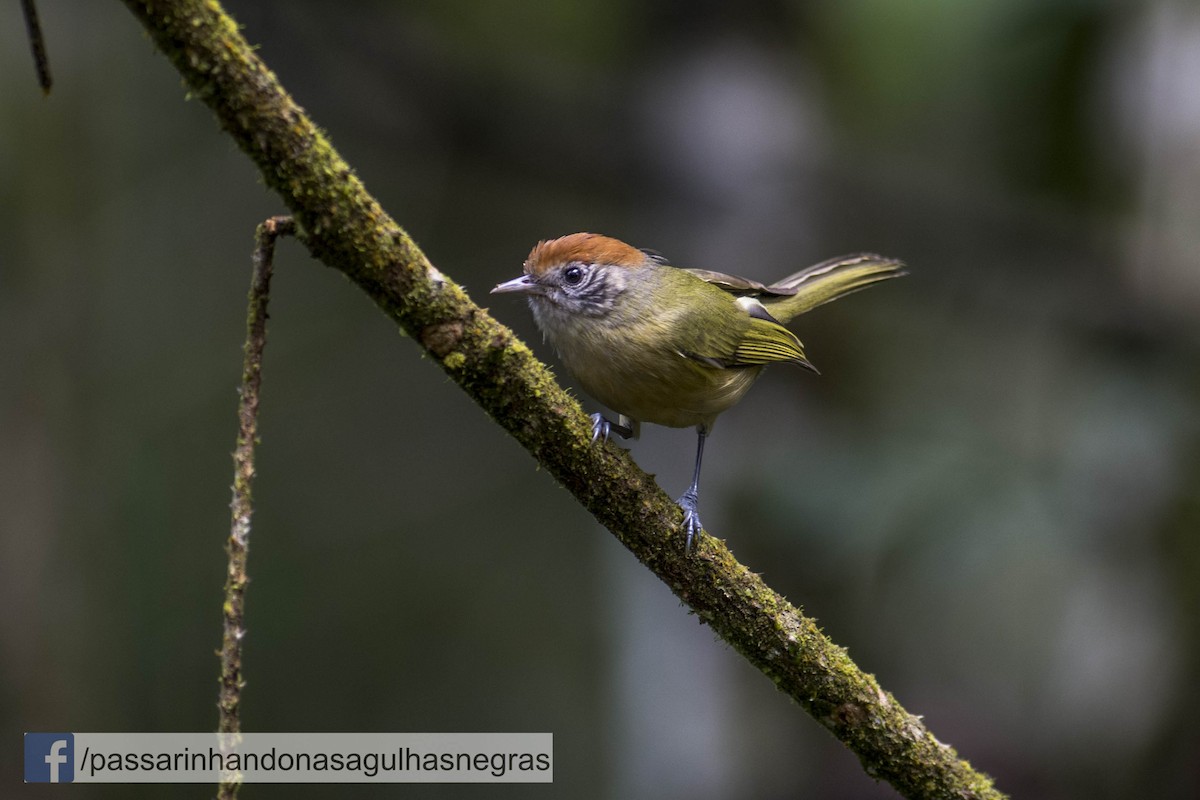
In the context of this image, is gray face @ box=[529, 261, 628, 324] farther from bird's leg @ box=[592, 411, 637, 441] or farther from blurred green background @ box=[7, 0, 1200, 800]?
blurred green background @ box=[7, 0, 1200, 800]

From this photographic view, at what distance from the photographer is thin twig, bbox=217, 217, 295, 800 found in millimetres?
1677

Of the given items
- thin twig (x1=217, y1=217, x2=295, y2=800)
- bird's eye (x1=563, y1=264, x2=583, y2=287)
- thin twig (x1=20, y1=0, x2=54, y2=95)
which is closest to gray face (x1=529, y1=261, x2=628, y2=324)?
bird's eye (x1=563, y1=264, x2=583, y2=287)

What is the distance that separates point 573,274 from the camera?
3256mm

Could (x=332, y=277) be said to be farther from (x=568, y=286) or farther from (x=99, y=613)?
(x=568, y=286)

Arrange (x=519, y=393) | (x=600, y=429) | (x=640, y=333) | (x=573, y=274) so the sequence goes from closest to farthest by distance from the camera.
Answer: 1. (x=519, y=393)
2. (x=600, y=429)
3. (x=640, y=333)
4. (x=573, y=274)

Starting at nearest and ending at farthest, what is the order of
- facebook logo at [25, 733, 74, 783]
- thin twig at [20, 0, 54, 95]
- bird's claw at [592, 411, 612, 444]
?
thin twig at [20, 0, 54, 95]
bird's claw at [592, 411, 612, 444]
facebook logo at [25, 733, 74, 783]

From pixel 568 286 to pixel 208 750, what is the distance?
1.81 meters

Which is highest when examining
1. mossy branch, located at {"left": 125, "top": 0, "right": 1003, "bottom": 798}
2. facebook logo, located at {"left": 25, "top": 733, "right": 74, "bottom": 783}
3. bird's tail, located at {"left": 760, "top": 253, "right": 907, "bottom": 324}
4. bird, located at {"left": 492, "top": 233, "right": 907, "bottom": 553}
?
bird's tail, located at {"left": 760, "top": 253, "right": 907, "bottom": 324}

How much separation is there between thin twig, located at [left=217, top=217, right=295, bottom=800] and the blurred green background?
123 inches

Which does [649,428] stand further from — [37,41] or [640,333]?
[37,41]

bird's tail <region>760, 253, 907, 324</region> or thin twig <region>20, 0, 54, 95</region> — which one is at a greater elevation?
bird's tail <region>760, 253, 907, 324</region>

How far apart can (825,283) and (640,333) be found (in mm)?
1220

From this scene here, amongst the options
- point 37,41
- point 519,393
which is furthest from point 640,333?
point 37,41

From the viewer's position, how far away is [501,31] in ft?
22.3
